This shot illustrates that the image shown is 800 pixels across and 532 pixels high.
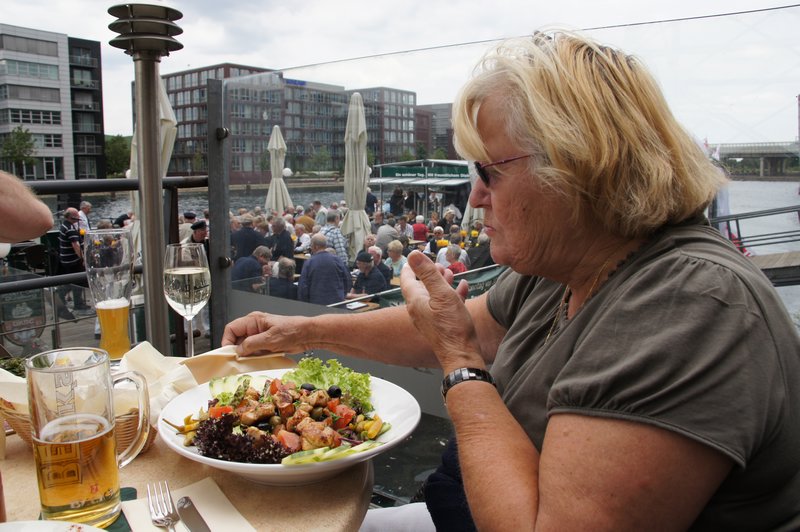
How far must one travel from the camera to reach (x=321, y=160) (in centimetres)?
484

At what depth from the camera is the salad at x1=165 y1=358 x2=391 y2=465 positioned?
3.22 feet

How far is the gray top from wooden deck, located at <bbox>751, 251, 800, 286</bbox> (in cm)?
215

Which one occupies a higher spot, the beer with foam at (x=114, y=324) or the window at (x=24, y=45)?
the window at (x=24, y=45)

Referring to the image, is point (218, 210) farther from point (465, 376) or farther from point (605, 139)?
point (605, 139)

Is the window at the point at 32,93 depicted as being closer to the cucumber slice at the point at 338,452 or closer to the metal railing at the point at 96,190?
the metal railing at the point at 96,190

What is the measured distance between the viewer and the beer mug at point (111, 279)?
145 cm

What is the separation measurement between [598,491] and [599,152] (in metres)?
0.55

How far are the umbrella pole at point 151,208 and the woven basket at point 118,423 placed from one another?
0.90 metres

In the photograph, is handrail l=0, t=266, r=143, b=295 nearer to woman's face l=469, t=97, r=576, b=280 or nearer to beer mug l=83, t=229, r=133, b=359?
beer mug l=83, t=229, r=133, b=359

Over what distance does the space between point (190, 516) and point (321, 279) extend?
4019mm

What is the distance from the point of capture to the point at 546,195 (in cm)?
112

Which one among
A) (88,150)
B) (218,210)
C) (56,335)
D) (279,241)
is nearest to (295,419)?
(56,335)

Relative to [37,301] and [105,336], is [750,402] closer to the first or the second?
[105,336]

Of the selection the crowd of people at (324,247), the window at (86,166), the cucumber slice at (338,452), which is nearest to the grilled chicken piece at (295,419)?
the cucumber slice at (338,452)
